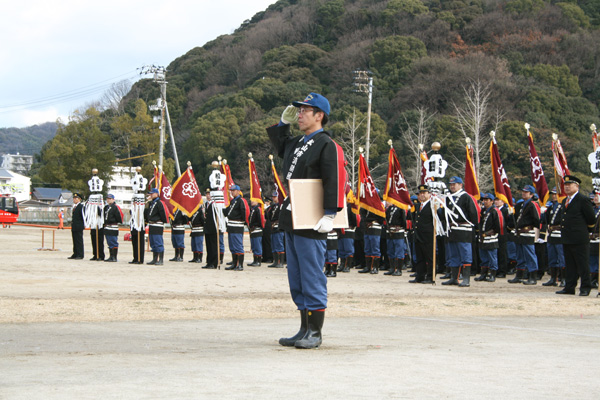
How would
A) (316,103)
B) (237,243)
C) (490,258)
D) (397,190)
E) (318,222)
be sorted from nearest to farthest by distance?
(318,222), (316,103), (490,258), (397,190), (237,243)

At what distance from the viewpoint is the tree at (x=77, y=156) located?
56.0 meters

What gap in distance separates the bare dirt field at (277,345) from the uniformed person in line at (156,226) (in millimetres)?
7517

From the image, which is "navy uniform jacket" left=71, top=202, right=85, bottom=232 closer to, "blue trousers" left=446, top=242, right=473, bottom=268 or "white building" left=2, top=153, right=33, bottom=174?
"blue trousers" left=446, top=242, right=473, bottom=268

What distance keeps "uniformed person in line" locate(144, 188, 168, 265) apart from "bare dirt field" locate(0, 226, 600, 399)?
752cm

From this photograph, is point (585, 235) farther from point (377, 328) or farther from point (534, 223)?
point (377, 328)

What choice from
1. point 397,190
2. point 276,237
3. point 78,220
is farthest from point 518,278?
point 78,220

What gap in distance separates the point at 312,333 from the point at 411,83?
62427 mm

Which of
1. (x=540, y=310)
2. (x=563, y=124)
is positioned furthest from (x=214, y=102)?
(x=540, y=310)

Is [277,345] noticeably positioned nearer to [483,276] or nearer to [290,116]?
[290,116]

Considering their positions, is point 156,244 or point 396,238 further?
point 156,244

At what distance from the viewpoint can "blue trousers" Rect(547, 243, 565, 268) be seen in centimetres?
1560

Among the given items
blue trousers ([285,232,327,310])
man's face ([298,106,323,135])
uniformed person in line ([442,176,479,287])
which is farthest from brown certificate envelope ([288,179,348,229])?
uniformed person in line ([442,176,479,287])

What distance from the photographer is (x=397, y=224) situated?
59.9ft

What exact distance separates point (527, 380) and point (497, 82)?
182ft
